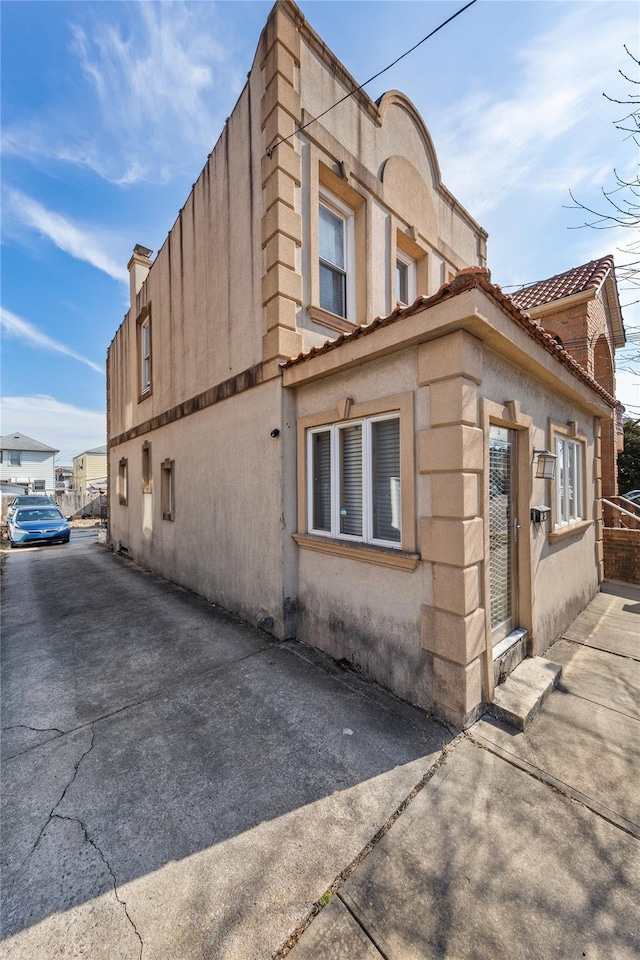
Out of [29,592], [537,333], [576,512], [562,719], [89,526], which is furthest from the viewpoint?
[89,526]

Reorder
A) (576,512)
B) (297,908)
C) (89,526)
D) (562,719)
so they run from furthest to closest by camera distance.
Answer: (89,526) < (576,512) < (562,719) < (297,908)

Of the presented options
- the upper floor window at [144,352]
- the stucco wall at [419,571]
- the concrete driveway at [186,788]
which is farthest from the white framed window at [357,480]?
the upper floor window at [144,352]

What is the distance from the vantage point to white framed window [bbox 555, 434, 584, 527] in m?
5.23

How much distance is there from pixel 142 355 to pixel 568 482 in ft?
35.4

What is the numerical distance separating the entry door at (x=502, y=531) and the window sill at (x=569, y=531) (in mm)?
852

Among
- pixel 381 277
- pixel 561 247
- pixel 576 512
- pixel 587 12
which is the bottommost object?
pixel 576 512

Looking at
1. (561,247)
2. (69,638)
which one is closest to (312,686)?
(69,638)

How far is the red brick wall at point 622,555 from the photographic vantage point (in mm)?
7594

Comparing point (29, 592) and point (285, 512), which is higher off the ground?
point (285, 512)

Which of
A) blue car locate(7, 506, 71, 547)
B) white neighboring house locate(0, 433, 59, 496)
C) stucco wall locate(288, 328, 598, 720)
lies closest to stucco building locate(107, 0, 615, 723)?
stucco wall locate(288, 328, 598, 720)

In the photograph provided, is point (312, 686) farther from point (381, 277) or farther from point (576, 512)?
point (381, 277)

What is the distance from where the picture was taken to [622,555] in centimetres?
775

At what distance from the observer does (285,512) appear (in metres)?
4.80

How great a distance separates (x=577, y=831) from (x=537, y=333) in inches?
156
